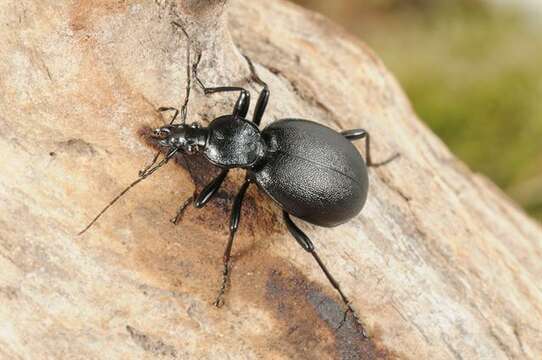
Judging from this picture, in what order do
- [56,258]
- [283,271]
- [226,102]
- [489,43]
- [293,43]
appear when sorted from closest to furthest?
[56,258] < [283,271] < [226,102] < [293,43] < [489,43]

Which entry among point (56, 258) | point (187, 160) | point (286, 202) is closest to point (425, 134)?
point (286, 202)

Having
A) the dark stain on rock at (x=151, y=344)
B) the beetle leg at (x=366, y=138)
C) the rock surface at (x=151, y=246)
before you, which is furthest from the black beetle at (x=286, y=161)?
the dark stain on rock at (x=151, y=344)

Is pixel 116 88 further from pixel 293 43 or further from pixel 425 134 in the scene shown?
pixel 425 134

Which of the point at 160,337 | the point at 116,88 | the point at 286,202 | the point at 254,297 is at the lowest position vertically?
the point at 160,337

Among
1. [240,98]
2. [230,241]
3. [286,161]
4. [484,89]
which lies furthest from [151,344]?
[484,89]

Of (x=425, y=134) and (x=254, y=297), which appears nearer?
(x=254, y=297)
